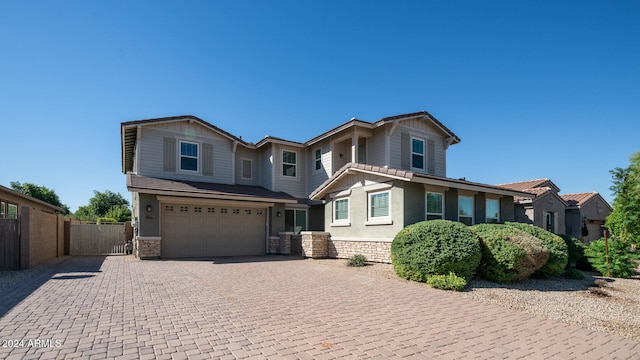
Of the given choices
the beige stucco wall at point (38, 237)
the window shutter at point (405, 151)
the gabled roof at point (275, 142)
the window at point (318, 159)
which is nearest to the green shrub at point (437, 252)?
the window shutter at point (405, 151)

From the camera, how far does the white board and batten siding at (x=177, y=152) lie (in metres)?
16.9

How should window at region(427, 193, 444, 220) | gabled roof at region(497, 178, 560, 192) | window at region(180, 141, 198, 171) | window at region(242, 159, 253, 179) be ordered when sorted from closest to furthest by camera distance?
1. window at region(427, 193, 444, 220)
2. window at region(180, 141, 198, 171)
3. window at region(242, 159, 253, 179)
4. gabled roof at region(497, 178, 560, 192)

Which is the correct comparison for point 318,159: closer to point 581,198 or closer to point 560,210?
point 560,210

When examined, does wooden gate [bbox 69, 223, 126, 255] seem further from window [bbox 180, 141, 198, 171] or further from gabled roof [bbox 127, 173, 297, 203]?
window [bbox 180, 141, 198, 171]

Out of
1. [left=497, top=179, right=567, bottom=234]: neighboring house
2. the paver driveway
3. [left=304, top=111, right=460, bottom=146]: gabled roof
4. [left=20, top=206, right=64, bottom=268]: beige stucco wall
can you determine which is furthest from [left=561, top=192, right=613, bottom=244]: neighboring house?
[left=20, top=206, right=64, bottom=268]: beige stucco wall

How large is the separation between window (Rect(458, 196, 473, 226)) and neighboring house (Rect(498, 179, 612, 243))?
6.10 m

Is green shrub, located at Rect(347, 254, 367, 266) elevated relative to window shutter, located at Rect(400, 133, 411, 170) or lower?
lower

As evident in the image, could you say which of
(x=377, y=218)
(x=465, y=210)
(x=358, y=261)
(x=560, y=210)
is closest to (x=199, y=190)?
(x=358, y=261)

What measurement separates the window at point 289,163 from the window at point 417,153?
23.3ft

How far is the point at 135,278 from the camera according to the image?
9.91 m

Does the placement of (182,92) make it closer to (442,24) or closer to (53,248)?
(53,248)

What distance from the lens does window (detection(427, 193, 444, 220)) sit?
13.6m

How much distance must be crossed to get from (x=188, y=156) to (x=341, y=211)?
28.6 feet

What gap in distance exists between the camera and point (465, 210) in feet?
49.4
